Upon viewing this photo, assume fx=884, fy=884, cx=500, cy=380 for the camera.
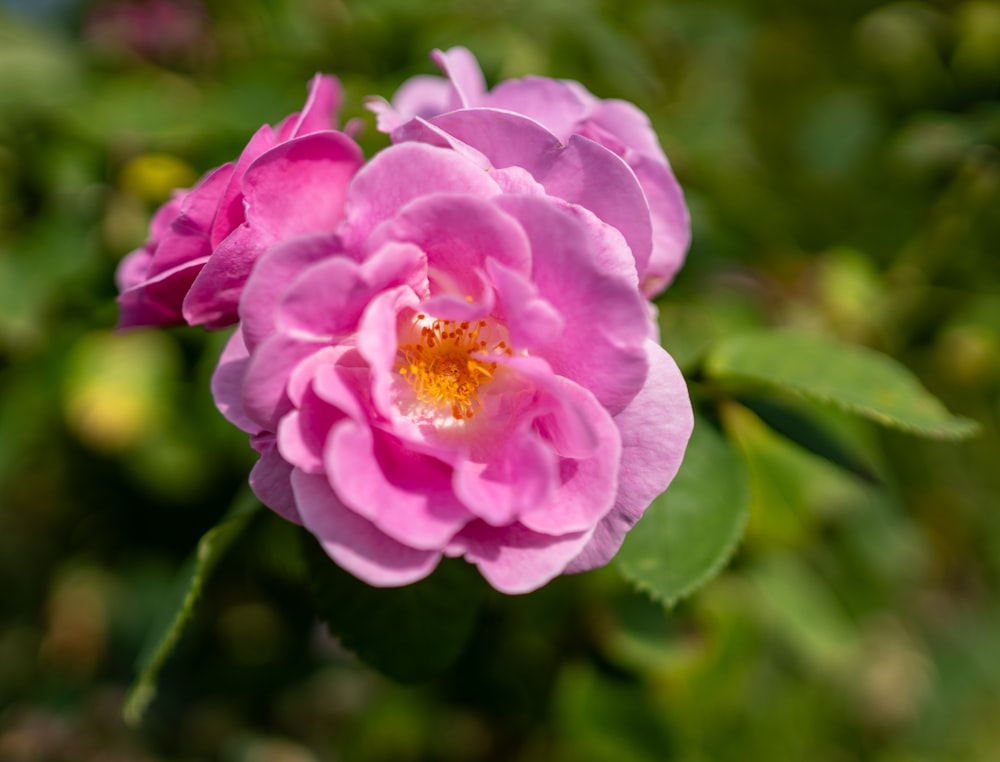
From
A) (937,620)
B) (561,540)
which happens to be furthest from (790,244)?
(937,620)

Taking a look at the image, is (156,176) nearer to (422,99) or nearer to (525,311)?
(422,99)

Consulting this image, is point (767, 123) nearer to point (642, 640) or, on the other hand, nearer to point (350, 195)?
point (642, 640)

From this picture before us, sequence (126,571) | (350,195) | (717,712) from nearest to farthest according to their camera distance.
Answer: (350,195) → (717,712) → (126,571)

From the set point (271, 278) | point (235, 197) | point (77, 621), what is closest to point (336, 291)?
point (271, 278)

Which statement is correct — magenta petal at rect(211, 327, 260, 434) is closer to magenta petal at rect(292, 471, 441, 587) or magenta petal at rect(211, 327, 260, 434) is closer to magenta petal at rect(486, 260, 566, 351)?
magenta petal at rect(292, 471, 441, 587)

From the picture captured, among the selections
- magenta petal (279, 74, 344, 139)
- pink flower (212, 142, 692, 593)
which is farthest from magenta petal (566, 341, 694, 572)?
magenta petal (279, 74, 344, 139)

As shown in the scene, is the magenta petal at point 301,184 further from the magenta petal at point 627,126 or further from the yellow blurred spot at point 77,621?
the yellow blurred spot at point 77,621
